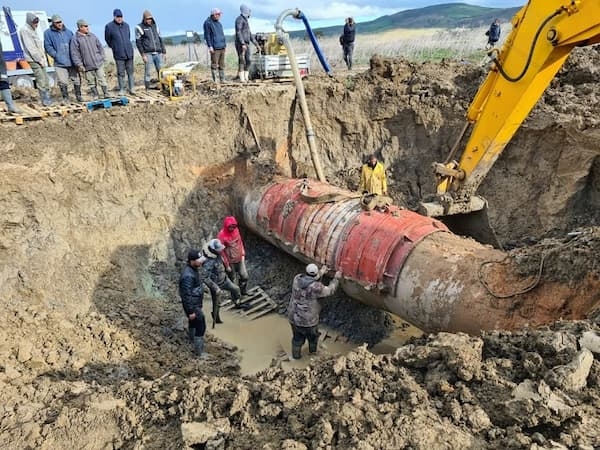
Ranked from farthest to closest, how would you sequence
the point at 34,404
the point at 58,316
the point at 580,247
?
the point at 58,316 → the point at 580,247 → the point at 34,404

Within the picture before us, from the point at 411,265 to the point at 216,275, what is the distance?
3.17 meters

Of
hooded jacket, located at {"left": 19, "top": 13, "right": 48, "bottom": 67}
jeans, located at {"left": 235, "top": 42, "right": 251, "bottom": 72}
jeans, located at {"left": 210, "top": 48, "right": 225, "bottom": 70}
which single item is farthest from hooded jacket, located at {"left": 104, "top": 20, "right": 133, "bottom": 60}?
jeans, located at {"left": 235, "top": 42, "right": 251, "bottom": 72}

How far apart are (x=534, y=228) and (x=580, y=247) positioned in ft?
14.3

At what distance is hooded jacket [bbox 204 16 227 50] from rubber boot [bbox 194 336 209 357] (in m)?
7.38

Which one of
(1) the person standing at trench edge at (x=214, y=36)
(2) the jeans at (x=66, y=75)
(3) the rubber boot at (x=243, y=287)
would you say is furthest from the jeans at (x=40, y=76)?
(3) the rubber boot at (x=243, y=287)

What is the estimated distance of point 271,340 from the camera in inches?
298

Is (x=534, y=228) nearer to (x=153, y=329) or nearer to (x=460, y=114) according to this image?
(x=460, y=114)

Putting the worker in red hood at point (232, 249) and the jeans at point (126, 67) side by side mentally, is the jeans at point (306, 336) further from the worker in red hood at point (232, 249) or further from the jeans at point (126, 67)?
the jeans at point (126, 67)

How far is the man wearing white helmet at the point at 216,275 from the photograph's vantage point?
7195 mm

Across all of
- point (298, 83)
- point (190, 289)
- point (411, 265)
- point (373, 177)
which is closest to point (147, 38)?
point (298, 83)

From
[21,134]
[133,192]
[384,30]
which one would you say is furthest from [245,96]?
[384,30]

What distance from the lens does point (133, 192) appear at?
8977 mm

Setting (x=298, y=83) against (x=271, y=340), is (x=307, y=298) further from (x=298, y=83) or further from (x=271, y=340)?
(x=298, y=83)

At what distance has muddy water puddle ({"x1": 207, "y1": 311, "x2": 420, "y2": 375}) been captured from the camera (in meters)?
7.05
